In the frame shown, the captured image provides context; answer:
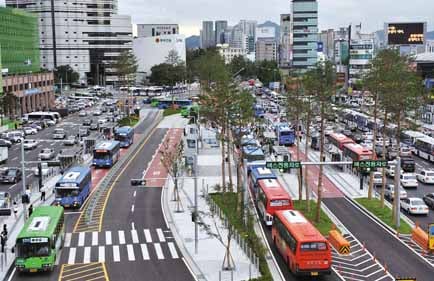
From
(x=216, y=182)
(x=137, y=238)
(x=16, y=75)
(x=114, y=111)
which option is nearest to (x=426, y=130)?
(x=216, y=182)

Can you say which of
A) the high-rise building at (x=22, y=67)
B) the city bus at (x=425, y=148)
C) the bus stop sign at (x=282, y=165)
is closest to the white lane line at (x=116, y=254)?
the bus stop sign at (x=282, y=165)

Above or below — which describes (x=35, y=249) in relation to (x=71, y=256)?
above

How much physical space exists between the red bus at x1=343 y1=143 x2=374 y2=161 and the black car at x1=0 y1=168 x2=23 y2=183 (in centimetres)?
3716

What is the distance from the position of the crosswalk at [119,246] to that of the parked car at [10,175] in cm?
2233

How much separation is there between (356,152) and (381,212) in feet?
70.2

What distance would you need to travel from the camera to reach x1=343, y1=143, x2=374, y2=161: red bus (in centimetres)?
7025

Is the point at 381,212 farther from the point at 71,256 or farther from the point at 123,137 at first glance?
the point at 123,137

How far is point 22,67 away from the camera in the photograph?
145500 millimetres

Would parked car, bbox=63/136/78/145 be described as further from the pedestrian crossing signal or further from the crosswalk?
the pedestrian crossing signal

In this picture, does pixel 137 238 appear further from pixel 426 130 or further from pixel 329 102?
pixel 426 130

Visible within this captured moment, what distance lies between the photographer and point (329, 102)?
1903 inches

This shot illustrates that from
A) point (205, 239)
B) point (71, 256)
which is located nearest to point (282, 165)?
point (205, 239)

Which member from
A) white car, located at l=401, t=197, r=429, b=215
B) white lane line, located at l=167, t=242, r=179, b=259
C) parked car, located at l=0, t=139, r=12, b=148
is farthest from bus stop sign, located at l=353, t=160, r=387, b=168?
parked car, located at l=0, t=139, r=12, b=148

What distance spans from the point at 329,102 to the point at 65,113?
99611 millimetres
